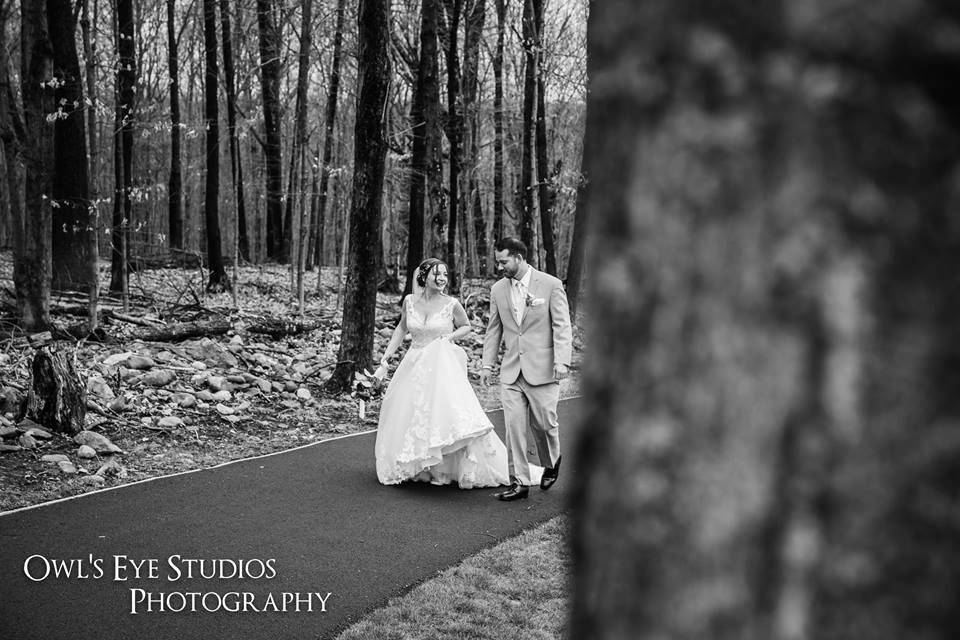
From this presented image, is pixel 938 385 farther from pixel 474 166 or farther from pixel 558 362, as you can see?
pixel 474 166

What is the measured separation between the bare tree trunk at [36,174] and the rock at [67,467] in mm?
4905

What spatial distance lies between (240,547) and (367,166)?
7794 millimetres

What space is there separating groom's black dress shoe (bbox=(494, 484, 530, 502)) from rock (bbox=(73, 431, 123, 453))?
15.9ft

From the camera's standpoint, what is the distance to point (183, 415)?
35.8 ft

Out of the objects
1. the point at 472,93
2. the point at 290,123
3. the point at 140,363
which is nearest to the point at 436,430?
the point at 140,363

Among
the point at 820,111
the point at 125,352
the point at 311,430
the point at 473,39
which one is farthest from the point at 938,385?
the point at 473,39

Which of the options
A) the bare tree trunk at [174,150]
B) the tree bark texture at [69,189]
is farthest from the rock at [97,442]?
the bare tree trunk at [174,150]

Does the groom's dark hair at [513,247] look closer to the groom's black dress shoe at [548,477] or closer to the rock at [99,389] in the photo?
the groom's black dress shoe at [548,477]

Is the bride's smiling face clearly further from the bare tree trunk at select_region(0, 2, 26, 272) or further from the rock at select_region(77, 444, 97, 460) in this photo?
the bare tree trunk at select_region(0, 2, 26, 272)

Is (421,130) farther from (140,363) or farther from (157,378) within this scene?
(157,378)

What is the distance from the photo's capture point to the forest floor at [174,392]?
8.80 m

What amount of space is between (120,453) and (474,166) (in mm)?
20475

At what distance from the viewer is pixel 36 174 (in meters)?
12.1

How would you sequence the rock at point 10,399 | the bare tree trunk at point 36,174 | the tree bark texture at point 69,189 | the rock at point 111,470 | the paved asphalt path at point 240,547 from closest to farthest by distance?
the paved asphalt path at point 240,547
the rock at point 111,470
the rock at point 10,399
the bare tree trunk at point 36,174
the tree bark texture at point 69,189
